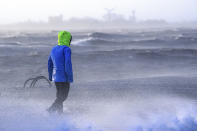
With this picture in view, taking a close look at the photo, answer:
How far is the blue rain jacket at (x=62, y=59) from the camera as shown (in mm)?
4609

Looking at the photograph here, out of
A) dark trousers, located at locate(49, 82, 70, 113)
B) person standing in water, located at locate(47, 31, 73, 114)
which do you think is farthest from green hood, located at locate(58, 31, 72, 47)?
dark trousers, located at locate(49, 82, 70, 113)

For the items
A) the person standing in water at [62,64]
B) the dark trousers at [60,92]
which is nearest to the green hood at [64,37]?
the person standing in water at [62,64]

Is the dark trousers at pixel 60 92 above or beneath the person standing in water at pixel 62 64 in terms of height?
beneath

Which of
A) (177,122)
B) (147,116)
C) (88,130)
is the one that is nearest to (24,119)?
(88,130)

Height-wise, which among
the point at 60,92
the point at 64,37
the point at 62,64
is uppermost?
the point at 64,37

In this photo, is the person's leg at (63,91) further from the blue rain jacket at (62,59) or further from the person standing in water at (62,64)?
the blue rain jacket at (62,59)

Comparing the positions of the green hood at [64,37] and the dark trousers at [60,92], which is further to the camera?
the dark trousers at [60,92]

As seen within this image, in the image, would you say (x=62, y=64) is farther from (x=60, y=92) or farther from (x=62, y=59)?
(x=60, y=92)

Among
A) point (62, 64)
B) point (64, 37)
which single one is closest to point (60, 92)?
point (62, 64)

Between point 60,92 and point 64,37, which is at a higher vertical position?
point 64,37

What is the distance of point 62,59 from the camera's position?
470 cm

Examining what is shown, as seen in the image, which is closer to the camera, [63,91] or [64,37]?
[64,37]

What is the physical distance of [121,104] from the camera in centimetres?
638

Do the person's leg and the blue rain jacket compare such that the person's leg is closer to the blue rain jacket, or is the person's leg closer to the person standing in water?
the person standing in water
